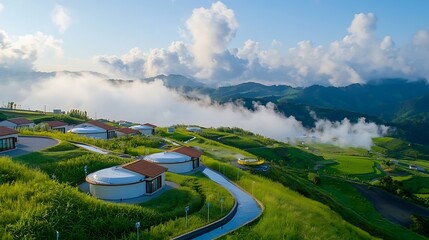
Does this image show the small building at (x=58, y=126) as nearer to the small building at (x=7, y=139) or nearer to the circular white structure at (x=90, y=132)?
the circular white structure at (x=90, y=132)

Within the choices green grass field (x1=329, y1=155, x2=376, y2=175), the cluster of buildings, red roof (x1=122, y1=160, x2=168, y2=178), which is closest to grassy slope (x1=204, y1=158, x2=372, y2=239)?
red roof (x1=122, y1=160, x2=168, y2=178)

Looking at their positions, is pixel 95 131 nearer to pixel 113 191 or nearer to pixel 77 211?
pixel 113 191

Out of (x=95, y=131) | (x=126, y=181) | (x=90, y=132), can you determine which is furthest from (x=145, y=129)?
(x=126, y=181)

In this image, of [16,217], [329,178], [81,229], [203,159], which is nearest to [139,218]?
[81,229]

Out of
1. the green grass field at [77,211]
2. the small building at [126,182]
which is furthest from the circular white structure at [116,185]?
the green grass field at [77,211]

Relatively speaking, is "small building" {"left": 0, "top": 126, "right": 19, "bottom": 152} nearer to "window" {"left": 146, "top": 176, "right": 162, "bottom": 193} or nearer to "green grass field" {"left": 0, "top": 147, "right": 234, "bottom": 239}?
"green grass field" {"left": 0, "top": 147, "right": 234, "bottom": 239}

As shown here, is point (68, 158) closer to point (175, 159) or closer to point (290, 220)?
point (175, 159)
